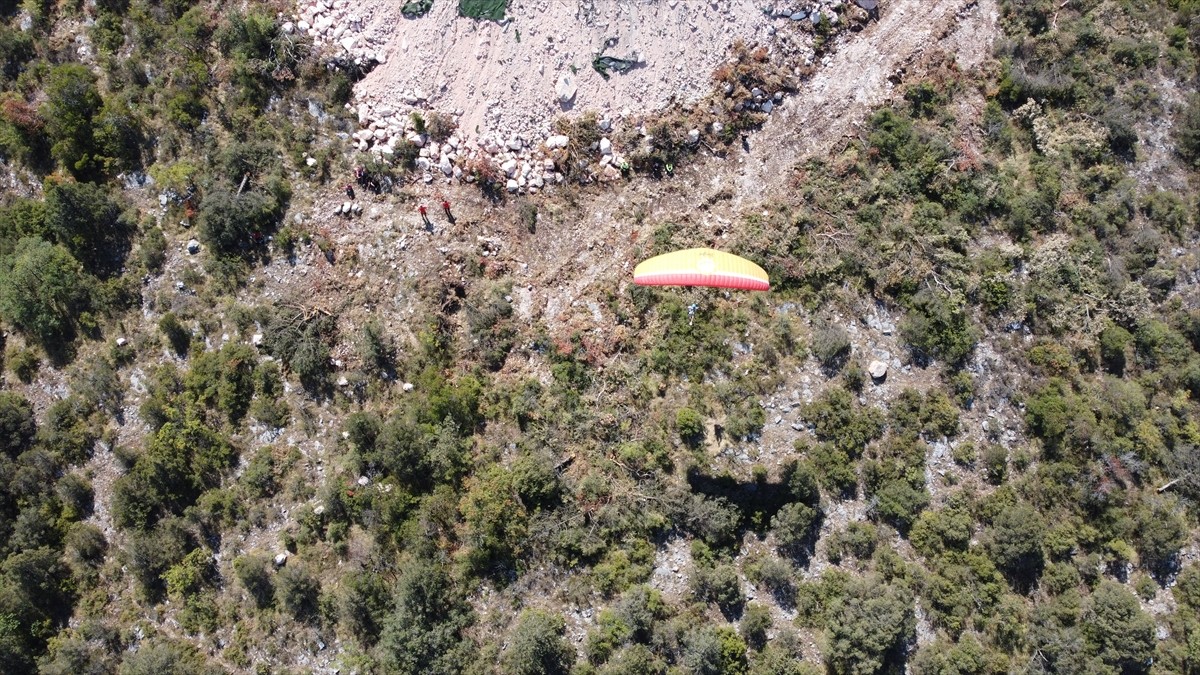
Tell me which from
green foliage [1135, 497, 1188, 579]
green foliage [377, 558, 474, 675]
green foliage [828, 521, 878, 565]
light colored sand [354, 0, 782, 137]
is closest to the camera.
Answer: green foliage [377, 558, 474, 675]

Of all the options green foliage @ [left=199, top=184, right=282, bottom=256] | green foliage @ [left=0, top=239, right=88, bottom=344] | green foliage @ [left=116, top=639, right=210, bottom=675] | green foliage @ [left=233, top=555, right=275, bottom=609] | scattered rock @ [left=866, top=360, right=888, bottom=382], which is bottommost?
green foliage @ [left=116, top=639, right=210, bottom=675]

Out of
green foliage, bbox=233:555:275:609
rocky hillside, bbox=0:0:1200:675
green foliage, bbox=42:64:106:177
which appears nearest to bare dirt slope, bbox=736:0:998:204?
rocky hillside, bbox=0:0:1200:675

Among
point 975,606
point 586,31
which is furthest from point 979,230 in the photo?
point 586,31

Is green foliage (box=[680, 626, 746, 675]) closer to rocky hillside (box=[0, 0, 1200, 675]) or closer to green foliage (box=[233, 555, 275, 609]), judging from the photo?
rocky hillside (box=[0, 0, 1200, 675])

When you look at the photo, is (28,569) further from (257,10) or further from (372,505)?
(257,10)

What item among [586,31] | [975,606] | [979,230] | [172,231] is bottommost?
[975,606]

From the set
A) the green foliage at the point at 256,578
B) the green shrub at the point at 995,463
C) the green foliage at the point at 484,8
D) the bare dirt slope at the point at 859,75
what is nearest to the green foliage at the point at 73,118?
the green foliage at the point at 484,8

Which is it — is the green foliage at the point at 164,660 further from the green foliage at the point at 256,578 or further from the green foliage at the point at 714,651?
the green foliage at the point at 714,651

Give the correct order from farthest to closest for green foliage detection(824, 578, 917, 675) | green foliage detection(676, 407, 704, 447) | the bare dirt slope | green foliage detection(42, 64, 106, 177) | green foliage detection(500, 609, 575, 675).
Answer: the bare dirt slope < green foliage detection(42, 64, 106, 177) < green foliage detection(676, 407, 704, 447) < green foliage detection(500, 609, 575, 675) < green foliage detection(824, 578, 917, 675)
